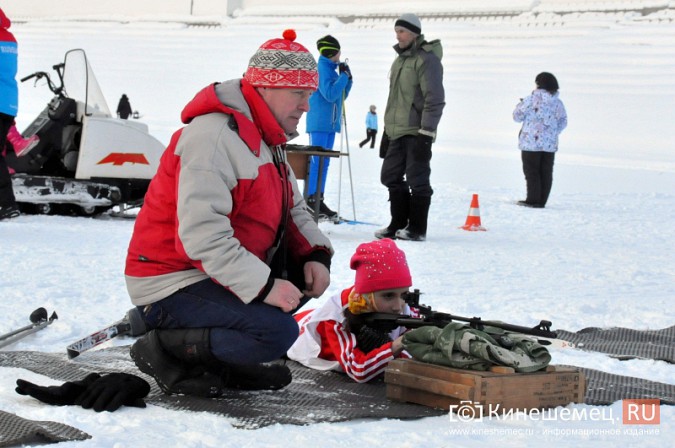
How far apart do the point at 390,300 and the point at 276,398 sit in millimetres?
658

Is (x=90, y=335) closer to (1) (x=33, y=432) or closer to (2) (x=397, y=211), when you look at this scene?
(1) (x=33, y=432)

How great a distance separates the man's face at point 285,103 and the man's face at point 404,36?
4560mm

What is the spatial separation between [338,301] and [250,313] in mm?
791

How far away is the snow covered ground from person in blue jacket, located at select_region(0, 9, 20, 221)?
20cm

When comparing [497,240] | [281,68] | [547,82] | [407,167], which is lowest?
[497,240]

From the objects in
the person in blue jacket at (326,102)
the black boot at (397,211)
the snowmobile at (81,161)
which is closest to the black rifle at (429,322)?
the black boot at (397,211)

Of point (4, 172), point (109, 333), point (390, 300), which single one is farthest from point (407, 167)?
point (109, 333)

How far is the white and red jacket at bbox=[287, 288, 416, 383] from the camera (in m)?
3.65

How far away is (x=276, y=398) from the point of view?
10.9ft

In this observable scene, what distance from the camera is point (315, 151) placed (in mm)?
7254

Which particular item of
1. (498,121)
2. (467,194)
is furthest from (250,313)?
(498,121)

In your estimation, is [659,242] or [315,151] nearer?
[315,151]

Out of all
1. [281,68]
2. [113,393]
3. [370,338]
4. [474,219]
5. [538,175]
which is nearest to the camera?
[113,393]

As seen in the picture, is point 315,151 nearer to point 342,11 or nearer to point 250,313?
point 250,313
